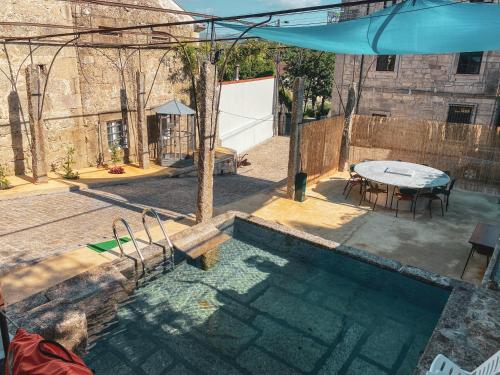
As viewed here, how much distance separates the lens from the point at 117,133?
1698 centimetres

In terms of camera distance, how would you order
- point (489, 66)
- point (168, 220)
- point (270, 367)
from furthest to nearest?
point (489, 66) → point (168, 220) → point (270, 367)

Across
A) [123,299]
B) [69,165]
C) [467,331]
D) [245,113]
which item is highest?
[245,113]

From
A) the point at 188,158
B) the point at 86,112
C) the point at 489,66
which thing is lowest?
the point at 188,158

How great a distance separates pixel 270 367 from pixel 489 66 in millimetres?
18673

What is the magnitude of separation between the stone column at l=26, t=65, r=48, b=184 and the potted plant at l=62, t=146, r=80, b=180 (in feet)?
3.01

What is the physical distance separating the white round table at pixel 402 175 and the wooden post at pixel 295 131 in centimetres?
193

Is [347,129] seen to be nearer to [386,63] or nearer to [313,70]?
[386,63]

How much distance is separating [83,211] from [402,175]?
354 inches

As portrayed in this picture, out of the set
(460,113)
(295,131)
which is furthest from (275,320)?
(460,113)

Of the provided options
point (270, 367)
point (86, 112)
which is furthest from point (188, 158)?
point (270, 367)

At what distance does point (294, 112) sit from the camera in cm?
993

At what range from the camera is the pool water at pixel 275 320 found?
16.5ft

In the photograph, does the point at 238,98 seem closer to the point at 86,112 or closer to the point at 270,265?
the point at 86,112

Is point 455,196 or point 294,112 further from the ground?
point 294,112
